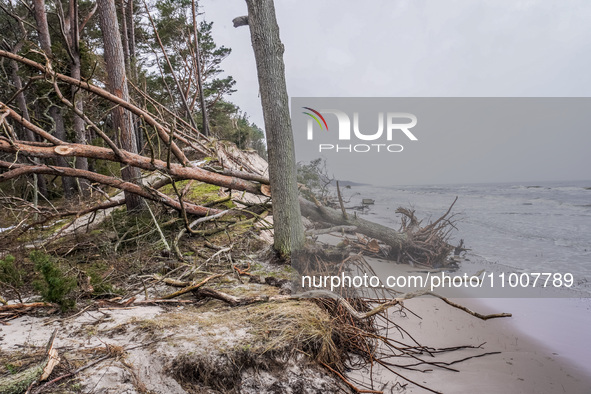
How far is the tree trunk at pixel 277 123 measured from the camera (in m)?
4.13

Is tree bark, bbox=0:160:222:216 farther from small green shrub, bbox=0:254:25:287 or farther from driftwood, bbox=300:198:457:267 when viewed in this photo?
driftwood, bbox=300:198:457:267

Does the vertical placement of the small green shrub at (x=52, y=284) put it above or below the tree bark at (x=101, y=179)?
below

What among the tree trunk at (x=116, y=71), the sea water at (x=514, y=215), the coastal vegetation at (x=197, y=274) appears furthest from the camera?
the tree trunk at (x=116, y=71)

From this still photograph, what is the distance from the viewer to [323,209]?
4688 mm

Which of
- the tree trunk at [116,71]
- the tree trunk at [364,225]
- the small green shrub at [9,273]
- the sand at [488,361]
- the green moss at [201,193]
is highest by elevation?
the tree trunk at [116,71]

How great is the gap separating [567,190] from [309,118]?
281cm

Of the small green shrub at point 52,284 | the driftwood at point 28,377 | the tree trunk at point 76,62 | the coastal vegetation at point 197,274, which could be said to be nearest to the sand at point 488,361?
the coastal vegetation at point 197,274

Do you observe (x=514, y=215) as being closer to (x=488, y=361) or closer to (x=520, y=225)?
(x=520, y=225)

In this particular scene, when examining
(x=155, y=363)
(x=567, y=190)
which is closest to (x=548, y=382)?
(x=567, y=190)

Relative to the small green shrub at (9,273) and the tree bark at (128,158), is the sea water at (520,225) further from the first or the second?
the small green shrub at (9,273)

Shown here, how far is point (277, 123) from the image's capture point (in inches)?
166

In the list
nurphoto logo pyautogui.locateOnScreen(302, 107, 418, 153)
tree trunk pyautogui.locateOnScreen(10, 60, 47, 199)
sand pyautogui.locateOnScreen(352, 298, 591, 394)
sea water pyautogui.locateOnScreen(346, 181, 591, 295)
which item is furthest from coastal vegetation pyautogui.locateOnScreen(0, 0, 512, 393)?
tree trunk pyautogui.locateOnScreen(10, 60, 47, 199)

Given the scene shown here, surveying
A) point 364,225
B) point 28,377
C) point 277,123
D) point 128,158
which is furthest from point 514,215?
point 128,158

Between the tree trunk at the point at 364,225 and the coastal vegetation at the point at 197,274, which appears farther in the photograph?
the tree trunk at the point at 364,225
